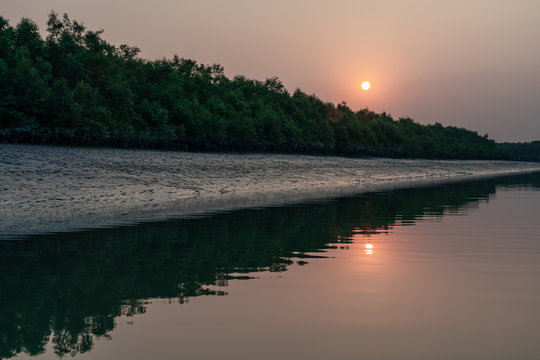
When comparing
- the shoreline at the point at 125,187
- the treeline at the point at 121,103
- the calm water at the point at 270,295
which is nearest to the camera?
the calm water at the point at 270,295

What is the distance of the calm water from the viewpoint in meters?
7.84

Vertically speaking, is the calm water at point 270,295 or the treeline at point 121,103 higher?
the treeline at point 121,103

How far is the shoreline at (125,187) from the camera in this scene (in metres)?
25.4

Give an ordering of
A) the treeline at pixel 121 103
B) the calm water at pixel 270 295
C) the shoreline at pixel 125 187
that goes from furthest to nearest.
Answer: the treeline at pixel 121 103 → the shoreline at pixel 125 187 → the calm water at pixel 270 295

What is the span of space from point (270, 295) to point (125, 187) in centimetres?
2964

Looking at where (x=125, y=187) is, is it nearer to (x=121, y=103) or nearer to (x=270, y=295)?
(x=270, y=295)

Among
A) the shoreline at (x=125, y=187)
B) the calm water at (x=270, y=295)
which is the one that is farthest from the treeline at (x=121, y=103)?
the calm water at (x=270, y=295)

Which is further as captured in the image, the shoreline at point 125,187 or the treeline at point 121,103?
the treeline at point 121,103

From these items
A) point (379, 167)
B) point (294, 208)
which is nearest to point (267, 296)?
point (294, 208)

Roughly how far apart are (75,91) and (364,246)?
73.2m

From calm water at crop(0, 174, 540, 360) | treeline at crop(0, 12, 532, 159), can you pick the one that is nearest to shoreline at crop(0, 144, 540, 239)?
calm water at crop(0, 174, 540, 360)

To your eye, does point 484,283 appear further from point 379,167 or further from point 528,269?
point 379,167

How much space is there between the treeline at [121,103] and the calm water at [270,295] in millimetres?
53355

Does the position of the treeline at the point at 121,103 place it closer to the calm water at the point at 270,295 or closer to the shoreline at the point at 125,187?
the shoreline at the point at 125,187
